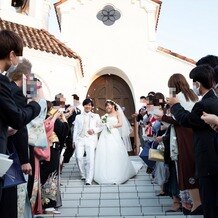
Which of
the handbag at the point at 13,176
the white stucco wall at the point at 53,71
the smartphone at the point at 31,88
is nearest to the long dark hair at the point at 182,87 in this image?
the smartphone at the point at 31,88

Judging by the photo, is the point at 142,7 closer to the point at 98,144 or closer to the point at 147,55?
the point at 147,55

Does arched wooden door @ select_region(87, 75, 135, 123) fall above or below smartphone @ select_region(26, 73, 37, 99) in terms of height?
above

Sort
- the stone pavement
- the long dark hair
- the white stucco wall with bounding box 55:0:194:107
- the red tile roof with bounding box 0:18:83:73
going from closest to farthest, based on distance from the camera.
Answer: the long dark hair, the stone pavement, the red tile roof with bounding box 0:18:83:73, the white stucco wall with bounding box 55:0:194:107

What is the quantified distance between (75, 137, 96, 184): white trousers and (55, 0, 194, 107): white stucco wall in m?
6.29

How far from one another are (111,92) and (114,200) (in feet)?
29.8

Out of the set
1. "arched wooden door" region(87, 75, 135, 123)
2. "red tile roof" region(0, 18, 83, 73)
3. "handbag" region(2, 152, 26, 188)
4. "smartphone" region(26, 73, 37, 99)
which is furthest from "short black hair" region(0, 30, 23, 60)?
"arched wooden door" region(87, 75, 135, 123)

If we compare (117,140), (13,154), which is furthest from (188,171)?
(117,140)

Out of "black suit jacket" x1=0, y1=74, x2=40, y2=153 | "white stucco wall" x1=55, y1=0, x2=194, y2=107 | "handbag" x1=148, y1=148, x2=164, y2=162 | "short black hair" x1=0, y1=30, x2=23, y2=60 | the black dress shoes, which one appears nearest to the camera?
"black suit jacket" x1=0, y1=74, x2=40, y2=153

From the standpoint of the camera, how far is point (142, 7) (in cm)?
1566

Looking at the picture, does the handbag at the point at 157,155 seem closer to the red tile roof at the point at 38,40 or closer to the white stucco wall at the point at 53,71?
the white stucco wall at the point at 53,71

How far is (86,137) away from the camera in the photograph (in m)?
8.77

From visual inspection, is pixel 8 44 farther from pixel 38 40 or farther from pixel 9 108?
pixel 38 40

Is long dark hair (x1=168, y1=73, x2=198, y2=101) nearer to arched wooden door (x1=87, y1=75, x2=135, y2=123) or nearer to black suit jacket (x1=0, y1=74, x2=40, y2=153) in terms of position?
black suit jacket (x1=0, y1=74, x2=40, y2=153)

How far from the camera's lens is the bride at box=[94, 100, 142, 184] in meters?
8.38
